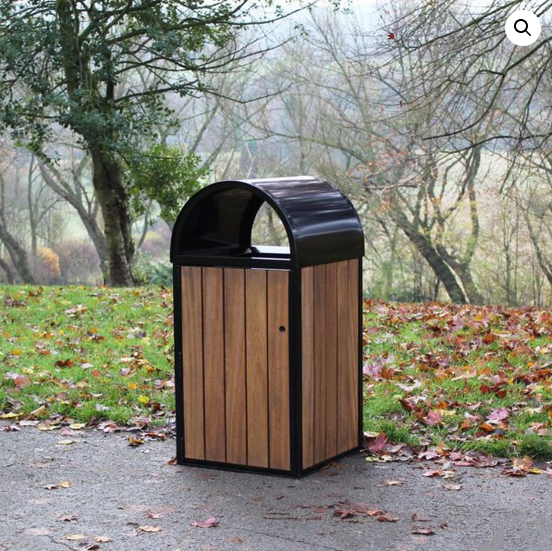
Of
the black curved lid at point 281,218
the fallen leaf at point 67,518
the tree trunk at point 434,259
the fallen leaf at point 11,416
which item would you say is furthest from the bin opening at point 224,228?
the tree trunk at point 434,259

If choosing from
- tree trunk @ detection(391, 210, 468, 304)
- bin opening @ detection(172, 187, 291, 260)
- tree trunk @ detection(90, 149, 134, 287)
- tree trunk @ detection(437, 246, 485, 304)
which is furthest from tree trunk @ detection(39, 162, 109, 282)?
bin opening @ detection(172, 187, 291, 260)

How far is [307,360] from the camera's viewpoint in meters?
5.08

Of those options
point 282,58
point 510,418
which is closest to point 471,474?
point 510,418

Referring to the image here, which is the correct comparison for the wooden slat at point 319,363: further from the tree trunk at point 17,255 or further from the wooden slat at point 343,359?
the tree trunk at point 17,255

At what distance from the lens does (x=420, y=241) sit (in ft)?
73.2

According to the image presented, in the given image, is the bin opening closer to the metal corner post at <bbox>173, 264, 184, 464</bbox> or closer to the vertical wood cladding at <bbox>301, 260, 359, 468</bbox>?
the metal corner post at <bbox>173, 264, 184, 464</bbox>

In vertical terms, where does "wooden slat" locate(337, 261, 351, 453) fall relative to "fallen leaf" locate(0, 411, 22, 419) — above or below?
above

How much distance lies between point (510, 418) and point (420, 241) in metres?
16.5

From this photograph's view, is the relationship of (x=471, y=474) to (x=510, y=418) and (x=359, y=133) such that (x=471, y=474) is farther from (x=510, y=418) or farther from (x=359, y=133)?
(x=359, y=133)

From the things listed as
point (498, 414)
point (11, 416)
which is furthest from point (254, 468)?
point (11, 416)

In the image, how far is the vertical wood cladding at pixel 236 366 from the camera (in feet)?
16.6

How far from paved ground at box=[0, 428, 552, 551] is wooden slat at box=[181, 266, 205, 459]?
20 cm

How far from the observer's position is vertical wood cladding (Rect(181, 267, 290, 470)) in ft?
16.6

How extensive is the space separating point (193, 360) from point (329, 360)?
751 mm
